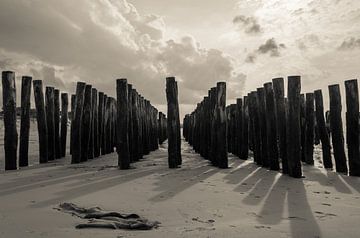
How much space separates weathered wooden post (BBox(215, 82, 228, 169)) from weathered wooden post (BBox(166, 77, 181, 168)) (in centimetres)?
85

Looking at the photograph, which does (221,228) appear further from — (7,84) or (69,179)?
(7,84)

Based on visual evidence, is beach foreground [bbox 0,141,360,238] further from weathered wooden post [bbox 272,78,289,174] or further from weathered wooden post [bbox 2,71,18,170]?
weathered wooden post [bbox 2,71,18,170]

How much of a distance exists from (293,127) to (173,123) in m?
2.52

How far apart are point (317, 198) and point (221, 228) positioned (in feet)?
7.00

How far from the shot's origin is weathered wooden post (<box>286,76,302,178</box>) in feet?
22.4

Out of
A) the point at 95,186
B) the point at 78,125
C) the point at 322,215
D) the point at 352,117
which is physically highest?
the point at 78,125

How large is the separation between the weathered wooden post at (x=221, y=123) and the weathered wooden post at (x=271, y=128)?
0.89 m

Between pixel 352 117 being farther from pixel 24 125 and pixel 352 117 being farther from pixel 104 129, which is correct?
pixel 104 129

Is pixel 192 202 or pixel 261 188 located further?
pixel 261 188

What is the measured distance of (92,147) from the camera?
423 inches

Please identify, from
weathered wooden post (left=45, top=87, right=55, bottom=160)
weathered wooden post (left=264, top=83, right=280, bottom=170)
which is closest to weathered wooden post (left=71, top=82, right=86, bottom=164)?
weathered wooden post (left=45, top=87, right=55, bottom=160)

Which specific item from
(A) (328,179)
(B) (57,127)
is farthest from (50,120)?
(A) (328,179)

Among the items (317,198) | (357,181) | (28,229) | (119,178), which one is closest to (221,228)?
(28,229)

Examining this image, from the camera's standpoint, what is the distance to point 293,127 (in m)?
6.94
